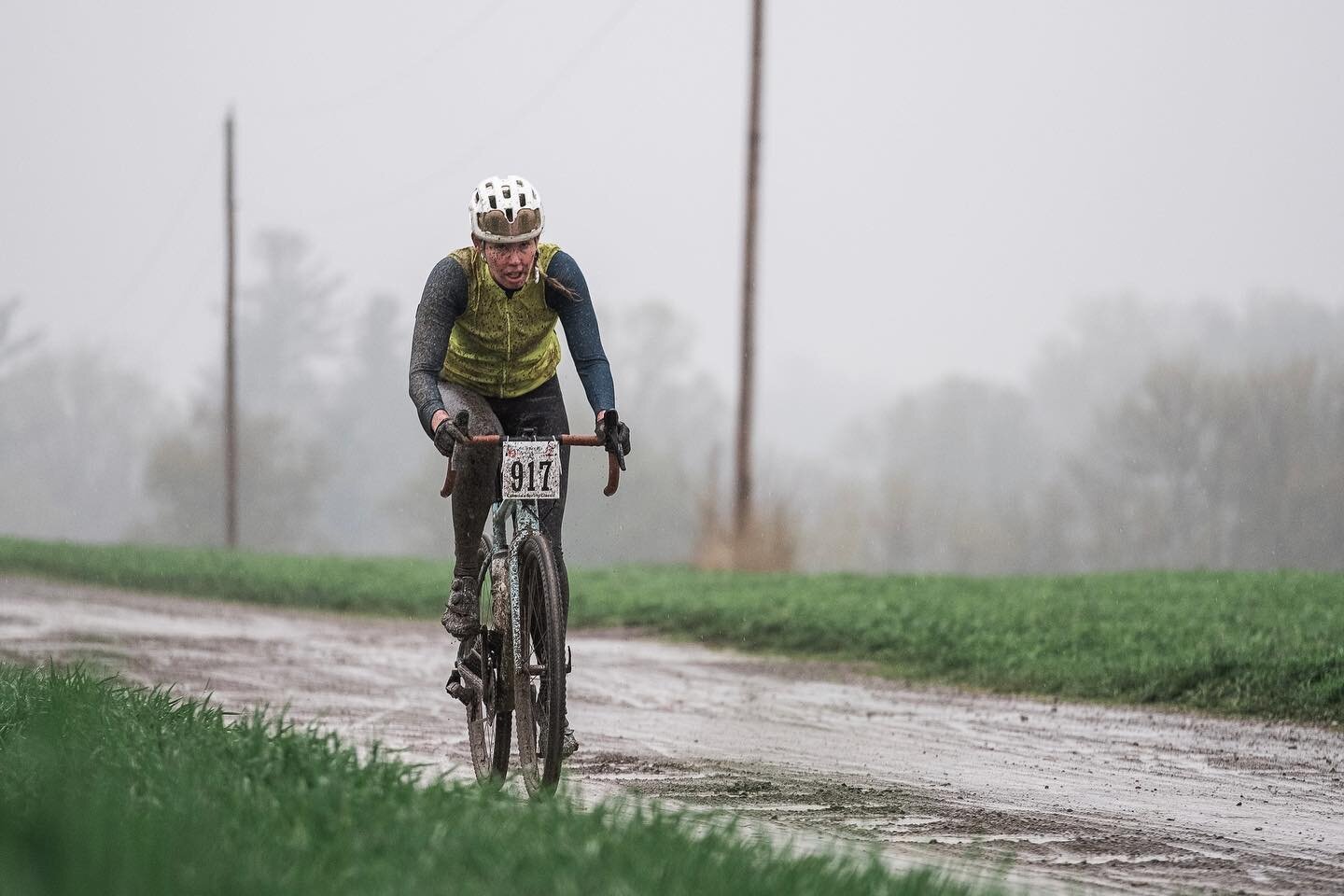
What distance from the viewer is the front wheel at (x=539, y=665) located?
6.57 meters

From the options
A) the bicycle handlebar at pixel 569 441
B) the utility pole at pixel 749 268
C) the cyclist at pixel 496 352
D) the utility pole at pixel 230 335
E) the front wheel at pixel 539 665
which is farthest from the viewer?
the utility pole at pixel 230 335

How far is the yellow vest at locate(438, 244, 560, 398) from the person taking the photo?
7148 mm

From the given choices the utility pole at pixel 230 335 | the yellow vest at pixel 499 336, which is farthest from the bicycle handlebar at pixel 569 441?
the utility pole at pixel 230 335

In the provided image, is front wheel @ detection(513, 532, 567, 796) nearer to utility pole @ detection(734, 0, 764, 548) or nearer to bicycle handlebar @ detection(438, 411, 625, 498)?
bicycle handlebar @ detection(438, 411, 625, 498)

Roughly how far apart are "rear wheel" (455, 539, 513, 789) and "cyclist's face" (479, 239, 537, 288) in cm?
118

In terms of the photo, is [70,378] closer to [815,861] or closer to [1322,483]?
[1322,483]

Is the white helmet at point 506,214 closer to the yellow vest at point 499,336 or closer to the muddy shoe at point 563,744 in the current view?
the yellow vest at point 499,336

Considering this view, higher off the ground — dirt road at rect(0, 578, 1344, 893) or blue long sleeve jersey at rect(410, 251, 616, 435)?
blue long sleeve jersey at rect(410, 251, 616, 435)

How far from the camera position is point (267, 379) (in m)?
104

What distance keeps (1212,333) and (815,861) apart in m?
75.1

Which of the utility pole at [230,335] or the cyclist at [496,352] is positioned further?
the utility pole at [230,335]

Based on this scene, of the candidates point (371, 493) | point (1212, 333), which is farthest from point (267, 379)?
point (1212, 333)

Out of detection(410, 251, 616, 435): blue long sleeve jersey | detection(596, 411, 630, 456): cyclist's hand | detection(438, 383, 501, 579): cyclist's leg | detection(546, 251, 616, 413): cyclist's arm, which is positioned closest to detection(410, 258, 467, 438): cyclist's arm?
detection(410, 251, 616, 435): blue long sleeve jersey

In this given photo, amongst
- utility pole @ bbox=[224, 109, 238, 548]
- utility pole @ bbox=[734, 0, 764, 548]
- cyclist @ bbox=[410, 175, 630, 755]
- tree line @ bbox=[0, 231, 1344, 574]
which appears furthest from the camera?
tree line @ bbox=[0, 231, 1344, 574]
